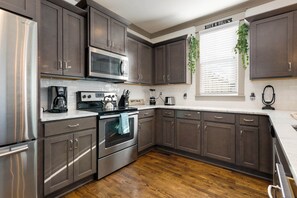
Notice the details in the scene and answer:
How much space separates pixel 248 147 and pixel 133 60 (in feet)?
8.43

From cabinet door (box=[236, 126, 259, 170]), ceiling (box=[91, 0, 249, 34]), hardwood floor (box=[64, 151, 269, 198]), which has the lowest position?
hardwood floor (box=[64, 151, 269, 198])

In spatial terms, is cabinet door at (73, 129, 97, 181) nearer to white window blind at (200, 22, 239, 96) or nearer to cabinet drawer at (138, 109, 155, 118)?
cabinet drawer at (138, 109, 155, 118)

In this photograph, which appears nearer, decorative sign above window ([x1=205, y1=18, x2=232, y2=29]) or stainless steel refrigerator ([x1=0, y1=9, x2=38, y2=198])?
stainless steel refrigerator ([x1=0, y1=9, x2=38, y2=198])

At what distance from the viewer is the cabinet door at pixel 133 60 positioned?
324 cm

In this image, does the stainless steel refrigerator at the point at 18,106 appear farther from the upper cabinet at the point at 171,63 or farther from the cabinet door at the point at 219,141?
the upper cabinet at the point at 171,63

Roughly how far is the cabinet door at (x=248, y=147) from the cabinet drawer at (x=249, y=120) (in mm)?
62

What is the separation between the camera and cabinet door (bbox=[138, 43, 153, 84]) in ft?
11.5

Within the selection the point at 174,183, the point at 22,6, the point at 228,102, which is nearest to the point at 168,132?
the point at 174,183

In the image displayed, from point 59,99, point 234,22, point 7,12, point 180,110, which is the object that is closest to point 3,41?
point 7,12

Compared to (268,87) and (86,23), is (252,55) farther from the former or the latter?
(86,23)

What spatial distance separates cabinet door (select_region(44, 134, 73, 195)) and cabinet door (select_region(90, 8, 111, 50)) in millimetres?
1438

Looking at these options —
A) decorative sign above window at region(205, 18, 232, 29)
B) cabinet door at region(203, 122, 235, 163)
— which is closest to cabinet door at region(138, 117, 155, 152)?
cabinet door at region(203, 122, 235, 163)

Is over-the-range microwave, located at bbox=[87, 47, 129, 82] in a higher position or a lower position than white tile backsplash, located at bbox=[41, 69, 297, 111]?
higher

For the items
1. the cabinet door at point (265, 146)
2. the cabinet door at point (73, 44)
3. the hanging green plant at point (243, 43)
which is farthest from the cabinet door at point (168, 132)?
the cabinet door at point (73, 44)
